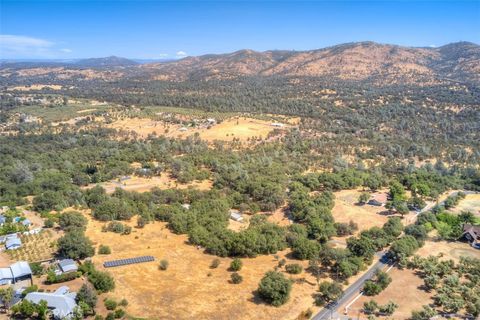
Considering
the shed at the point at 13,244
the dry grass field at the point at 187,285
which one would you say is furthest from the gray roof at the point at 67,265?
the shed at the point at 13,244

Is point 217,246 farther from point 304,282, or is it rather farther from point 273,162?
point 273,162

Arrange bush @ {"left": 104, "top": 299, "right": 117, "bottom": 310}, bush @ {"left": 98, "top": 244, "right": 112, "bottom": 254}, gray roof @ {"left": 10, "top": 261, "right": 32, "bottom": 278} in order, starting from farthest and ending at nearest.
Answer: bush @ {"left": 98, "top": 244, "right": 112, "bottom": 254} < gray roof @ {"left": 10, "top": 261, "right": 32, "bottom": 278} < bush @ {"left": 104, "top": 299, "right": 117, "bottom": 310}

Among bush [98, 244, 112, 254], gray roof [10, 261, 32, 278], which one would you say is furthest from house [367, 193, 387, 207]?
gray roof [10, 261, 32, 278]

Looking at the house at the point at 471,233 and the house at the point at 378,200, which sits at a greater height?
the house at the point at 471,233

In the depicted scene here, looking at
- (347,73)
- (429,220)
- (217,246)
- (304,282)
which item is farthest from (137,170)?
(347,73)

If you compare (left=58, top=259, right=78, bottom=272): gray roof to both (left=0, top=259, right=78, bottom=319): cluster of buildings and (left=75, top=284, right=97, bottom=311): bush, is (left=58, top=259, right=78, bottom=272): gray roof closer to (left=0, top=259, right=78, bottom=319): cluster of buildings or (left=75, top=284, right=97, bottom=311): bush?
(left=0, top=259, right=78, bottom=319): cluster of buildings

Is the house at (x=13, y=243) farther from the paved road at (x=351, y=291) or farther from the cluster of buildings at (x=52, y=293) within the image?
the paved road at (x=351, y=291)
